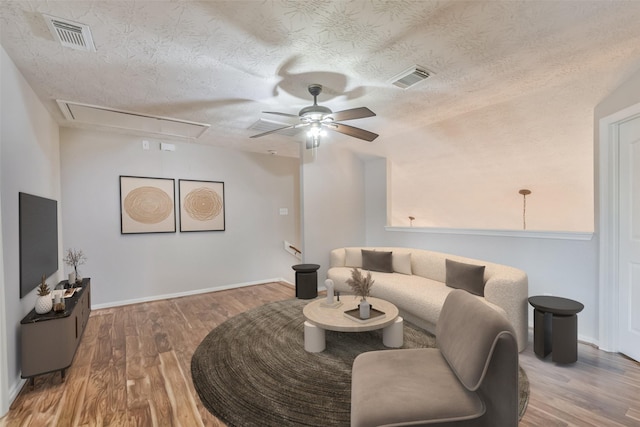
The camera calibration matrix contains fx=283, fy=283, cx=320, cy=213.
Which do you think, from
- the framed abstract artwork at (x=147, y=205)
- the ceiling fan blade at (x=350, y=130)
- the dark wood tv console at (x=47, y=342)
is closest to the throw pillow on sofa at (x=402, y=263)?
the ceiling fan blade at (x=350, y=130)

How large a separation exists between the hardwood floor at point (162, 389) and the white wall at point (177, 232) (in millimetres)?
1225

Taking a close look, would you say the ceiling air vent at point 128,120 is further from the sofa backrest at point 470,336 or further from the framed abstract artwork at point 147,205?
the sofa backrest at point 470,336

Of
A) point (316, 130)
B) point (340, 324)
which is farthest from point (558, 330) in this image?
point (316, 130)

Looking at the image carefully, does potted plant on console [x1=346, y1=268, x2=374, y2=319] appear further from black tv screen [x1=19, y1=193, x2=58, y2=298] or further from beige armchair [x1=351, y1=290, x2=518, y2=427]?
black tv screen [x1=19, y1=193, x2=58, y2=298]

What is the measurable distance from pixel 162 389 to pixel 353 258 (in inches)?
122

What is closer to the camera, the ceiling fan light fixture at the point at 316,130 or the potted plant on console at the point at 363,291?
the potted plant on console at the point at 363,291

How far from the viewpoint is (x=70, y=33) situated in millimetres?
1931

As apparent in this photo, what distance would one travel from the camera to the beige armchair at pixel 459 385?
4.36ft

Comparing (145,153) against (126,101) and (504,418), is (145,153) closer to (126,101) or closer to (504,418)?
(126,101)

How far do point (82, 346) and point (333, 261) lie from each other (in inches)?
131

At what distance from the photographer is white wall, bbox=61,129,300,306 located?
4102mm

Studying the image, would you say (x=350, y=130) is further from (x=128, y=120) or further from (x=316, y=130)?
(x=128, y=120)

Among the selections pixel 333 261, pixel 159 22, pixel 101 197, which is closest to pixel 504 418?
pixel 159 22

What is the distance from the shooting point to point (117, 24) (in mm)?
1863
